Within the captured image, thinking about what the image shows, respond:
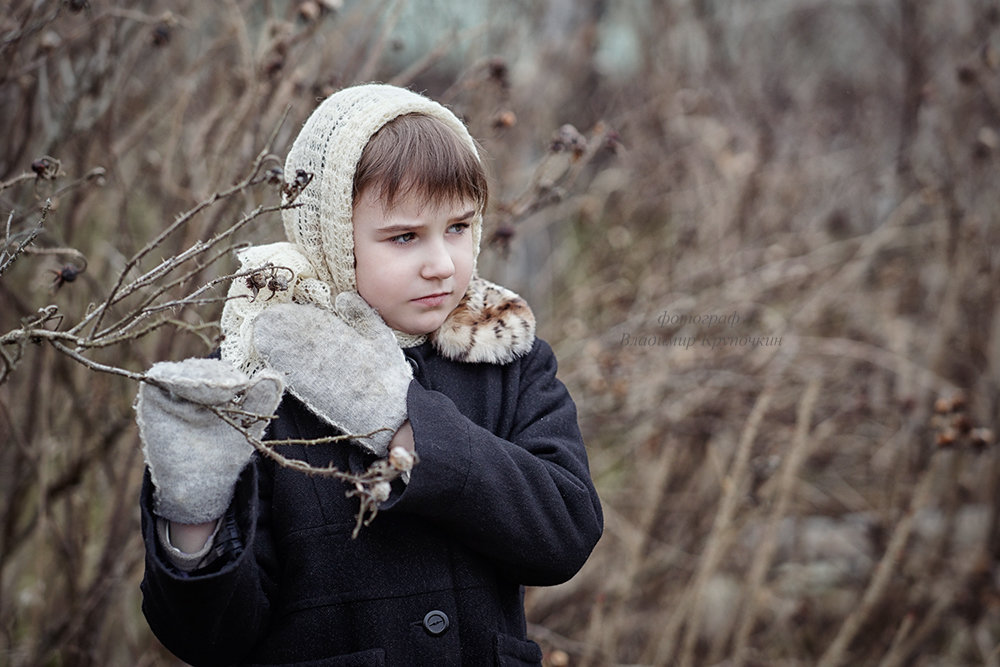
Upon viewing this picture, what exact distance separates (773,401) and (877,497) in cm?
101

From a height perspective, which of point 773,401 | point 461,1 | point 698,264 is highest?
point 461,1

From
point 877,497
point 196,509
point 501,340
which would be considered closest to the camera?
point 196,509

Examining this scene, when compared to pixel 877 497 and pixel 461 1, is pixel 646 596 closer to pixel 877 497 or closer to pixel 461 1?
pixel 877 497

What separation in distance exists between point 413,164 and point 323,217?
0.64 feet

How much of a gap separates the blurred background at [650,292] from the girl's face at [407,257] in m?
0.41

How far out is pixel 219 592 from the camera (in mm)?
1416

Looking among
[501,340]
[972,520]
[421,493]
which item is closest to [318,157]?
[501,340]

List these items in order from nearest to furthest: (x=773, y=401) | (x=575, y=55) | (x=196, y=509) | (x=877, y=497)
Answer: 1. (x=196, y=509)
2. (x=773, y=401)
3. (x=877, y=497)
4. (x=575, y=55)

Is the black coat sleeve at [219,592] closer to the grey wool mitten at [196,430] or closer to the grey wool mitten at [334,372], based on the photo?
the grey wool mitten at [196,430]

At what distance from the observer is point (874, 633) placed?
377cm

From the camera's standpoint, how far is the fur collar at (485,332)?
1.70 m

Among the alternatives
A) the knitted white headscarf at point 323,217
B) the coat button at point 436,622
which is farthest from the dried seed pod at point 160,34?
the coat button at point 436,622

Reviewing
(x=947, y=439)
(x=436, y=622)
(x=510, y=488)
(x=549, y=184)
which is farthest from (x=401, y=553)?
(x=947, y=439)

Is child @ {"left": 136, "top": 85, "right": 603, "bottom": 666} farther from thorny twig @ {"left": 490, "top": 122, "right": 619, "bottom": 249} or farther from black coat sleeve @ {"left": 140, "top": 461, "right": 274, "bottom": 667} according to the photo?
thorny twig @ {"left": 490, "top": 122, "right": 619, "bottom": 249}
